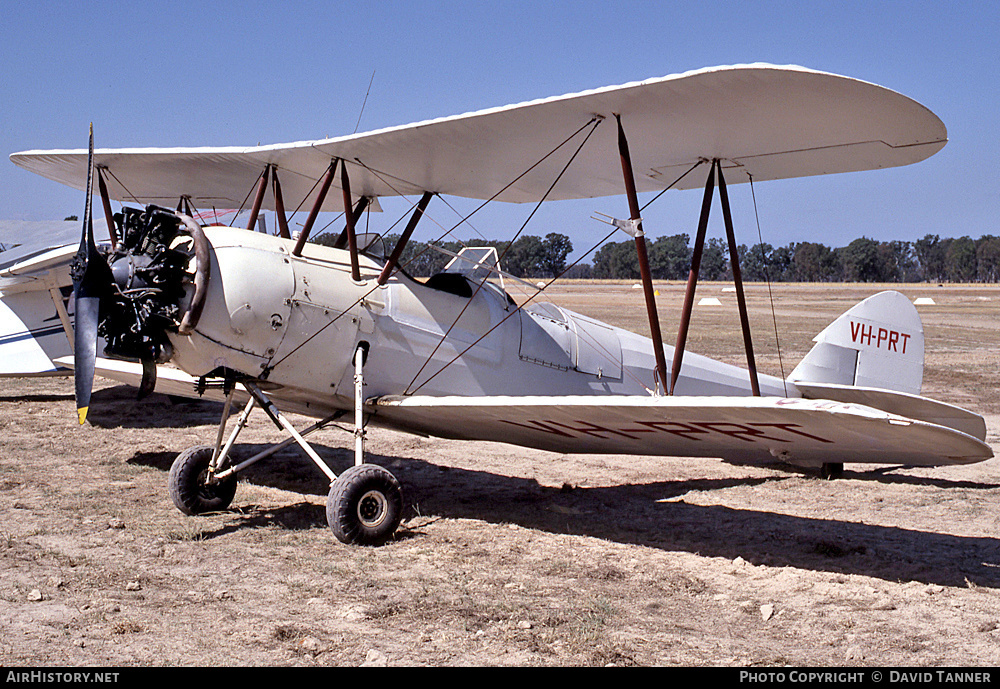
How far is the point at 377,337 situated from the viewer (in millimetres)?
6070

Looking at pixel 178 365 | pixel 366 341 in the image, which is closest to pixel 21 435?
pixel 178 365

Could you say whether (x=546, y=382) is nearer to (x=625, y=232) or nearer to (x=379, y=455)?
(x=625, y=232)

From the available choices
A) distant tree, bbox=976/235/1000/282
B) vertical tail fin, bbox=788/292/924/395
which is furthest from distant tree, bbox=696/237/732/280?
vertical tail fin, bbox=788/292/924/395

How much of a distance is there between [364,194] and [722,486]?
4306mm

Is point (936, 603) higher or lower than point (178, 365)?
lower

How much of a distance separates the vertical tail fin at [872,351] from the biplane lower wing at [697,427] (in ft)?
9.98

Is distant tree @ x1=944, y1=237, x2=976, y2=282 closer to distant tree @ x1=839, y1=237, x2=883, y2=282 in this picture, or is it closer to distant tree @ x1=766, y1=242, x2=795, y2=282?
distant tree @ x1=839, y1=237, x2=883, y2=282

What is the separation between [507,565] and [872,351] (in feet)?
17.2

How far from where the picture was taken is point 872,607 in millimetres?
4332

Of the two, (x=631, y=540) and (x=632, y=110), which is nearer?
(x=632, y=110)

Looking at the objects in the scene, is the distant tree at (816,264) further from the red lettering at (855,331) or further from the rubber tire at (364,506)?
the rubber tire at (364,506)

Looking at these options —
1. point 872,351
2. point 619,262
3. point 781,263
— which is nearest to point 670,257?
point 619,262

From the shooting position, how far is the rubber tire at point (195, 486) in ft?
19.4

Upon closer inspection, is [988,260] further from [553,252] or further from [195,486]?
[195,486]
